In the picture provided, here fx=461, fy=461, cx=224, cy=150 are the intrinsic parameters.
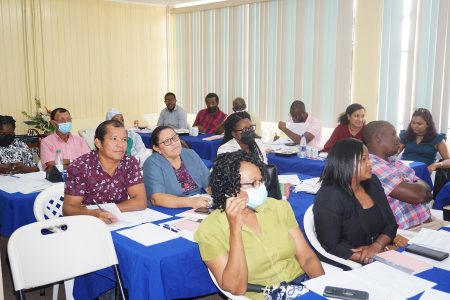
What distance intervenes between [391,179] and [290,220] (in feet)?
3.39

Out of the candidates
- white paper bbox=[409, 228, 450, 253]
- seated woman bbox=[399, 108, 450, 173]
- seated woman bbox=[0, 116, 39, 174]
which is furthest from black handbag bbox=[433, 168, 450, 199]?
seated woman bbox=[0, 116, 39, 174]

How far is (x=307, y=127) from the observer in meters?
6.03

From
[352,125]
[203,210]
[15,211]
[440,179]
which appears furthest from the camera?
[352,125]

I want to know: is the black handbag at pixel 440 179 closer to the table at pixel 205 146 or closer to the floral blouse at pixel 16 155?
the table at pixel 205 146

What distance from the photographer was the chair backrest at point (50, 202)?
2871mm

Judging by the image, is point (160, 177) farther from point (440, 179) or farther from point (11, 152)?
point (440, 179)

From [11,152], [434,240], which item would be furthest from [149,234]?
[11,152]

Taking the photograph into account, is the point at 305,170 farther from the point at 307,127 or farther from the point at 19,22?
the point at 19,22

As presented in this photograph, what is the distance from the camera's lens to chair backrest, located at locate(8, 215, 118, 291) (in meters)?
2.03

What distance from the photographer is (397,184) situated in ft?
9.41

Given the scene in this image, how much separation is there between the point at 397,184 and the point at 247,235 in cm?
132

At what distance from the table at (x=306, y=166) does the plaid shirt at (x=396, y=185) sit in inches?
57.8

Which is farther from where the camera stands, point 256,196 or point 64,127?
point 64,127

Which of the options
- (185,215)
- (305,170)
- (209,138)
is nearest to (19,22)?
(209,138)
